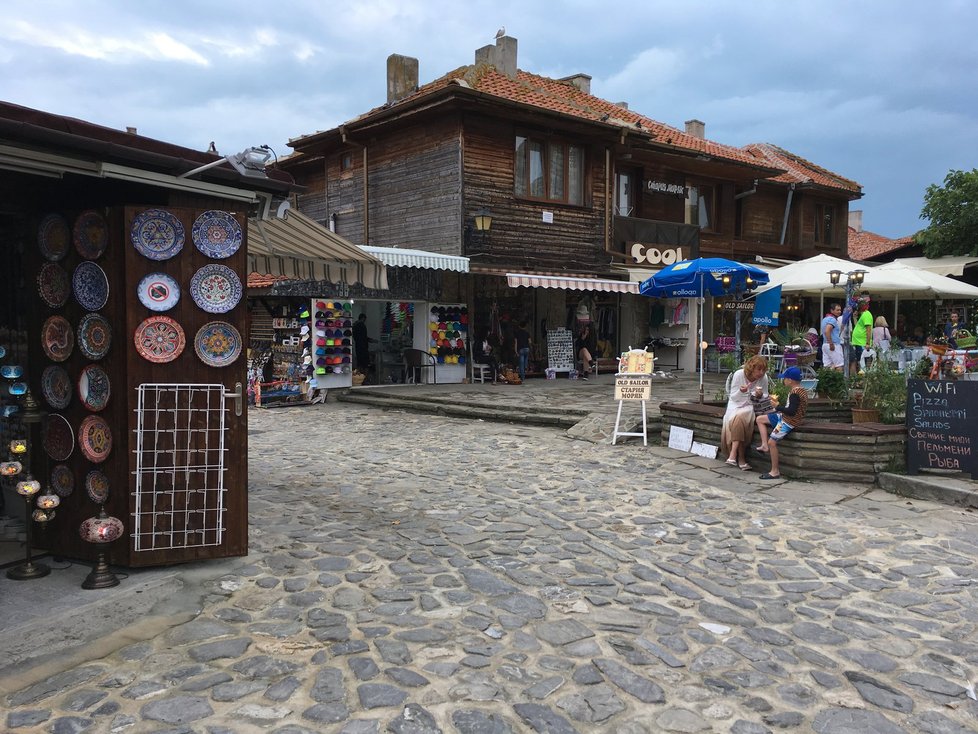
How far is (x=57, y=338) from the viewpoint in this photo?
15.1 ft

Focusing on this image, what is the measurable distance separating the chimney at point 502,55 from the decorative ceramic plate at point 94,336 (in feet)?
52.2

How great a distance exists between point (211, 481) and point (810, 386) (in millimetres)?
8187

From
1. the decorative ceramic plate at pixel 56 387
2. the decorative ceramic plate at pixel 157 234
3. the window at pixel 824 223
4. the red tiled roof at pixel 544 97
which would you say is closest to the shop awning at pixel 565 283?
the red tiled roof at pixel 544 97

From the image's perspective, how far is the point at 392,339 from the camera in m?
17.8

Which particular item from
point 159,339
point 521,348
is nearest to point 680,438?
point 159,339

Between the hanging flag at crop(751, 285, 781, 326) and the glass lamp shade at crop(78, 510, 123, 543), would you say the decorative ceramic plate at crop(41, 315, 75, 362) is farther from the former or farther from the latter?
the hanging flag at crop(751, 285, 781, 326)

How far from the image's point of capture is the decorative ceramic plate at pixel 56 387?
4613 millimetres

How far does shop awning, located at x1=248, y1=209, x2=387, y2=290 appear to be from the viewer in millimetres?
6059

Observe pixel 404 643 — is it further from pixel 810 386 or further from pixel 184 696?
pixel 810 386

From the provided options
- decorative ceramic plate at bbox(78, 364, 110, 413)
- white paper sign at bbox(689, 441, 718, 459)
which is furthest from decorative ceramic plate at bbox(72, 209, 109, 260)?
white paper sign at bbox(689, 441, 718, 459)

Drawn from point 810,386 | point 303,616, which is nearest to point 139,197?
point 303,616

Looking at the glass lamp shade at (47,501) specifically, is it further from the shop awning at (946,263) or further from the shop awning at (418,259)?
the shop awning at (946,263)

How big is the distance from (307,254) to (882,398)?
676 cm

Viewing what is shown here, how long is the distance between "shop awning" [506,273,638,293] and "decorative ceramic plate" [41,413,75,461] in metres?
11.0
